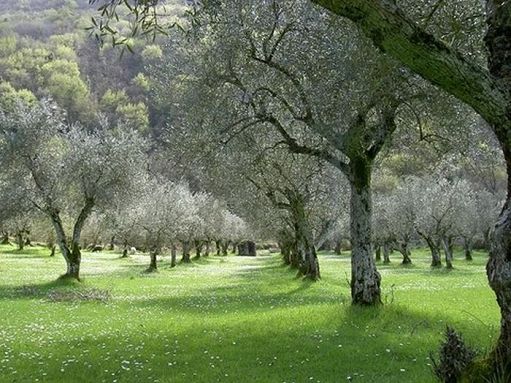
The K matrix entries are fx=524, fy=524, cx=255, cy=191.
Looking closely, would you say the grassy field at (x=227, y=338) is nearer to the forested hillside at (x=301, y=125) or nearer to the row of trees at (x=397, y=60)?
the forested hillside at (x=301, y=125)

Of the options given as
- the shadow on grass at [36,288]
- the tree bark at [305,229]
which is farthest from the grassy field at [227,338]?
the tree bark at [305,229]

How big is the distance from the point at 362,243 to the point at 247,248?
105 m

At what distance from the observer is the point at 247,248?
125500 mm

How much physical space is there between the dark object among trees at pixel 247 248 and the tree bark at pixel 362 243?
102946 mm

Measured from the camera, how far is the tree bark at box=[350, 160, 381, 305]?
816 inches

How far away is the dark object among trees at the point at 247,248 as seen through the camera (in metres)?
124

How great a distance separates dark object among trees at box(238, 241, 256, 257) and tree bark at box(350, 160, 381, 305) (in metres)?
103

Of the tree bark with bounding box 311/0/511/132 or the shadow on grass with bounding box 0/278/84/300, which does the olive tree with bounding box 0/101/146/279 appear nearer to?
the shadow on grass with bounding box 0/278/84/300

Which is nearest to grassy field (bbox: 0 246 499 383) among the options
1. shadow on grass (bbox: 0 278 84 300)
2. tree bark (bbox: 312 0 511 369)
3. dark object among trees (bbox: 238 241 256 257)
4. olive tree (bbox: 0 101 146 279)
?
shadow on grass (bbox: 0 278 84 300)

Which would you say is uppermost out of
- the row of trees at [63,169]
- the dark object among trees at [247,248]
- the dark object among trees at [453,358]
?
the row of trees at [63,169]

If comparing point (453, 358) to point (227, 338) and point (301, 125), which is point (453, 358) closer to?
point (227, 338)

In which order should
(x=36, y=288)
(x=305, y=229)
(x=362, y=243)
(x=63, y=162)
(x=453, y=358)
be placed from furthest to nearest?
(x=63, y=162)
(x=305, y=229)
(x=36, y=288)
(x=362, y=243)
(x=453, y=358)

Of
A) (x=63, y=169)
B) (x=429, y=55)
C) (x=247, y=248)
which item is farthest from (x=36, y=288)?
(x=247, y=248)

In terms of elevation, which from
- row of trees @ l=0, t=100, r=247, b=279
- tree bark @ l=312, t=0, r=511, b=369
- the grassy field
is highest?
row of trees @ l=0, t=100, r=247, b=279
